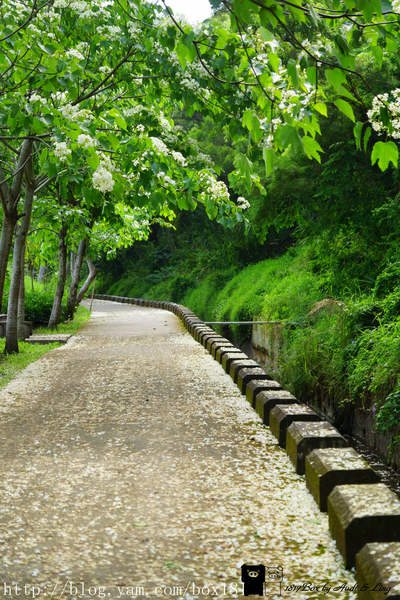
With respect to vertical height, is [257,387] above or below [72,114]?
below

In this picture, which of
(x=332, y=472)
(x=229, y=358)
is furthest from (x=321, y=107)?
(x=229, y=358)

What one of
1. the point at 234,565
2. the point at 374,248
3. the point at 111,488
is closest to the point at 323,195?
the point at 374,248

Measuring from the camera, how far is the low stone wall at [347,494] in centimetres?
249

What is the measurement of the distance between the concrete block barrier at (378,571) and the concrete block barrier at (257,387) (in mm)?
3299

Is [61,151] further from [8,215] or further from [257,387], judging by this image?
[8,215]

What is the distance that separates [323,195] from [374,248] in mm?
1417

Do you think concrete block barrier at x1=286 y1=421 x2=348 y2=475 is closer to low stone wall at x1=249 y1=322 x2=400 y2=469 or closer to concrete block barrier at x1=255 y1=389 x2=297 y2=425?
concrete block barrier at x1=255 y1=389 x2=297 y2=425

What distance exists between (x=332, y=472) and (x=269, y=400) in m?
1.95

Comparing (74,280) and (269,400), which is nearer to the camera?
(269,400)

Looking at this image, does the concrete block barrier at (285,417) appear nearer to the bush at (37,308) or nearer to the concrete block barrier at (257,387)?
the concrete block barrier at (257,387)

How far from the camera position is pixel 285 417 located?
189 inches

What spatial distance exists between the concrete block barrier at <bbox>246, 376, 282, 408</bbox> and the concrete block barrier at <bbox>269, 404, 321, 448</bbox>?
34.6 inches

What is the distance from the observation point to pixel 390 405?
17.4 feet

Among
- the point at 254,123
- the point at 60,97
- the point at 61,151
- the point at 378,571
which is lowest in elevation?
the point at 378,571
